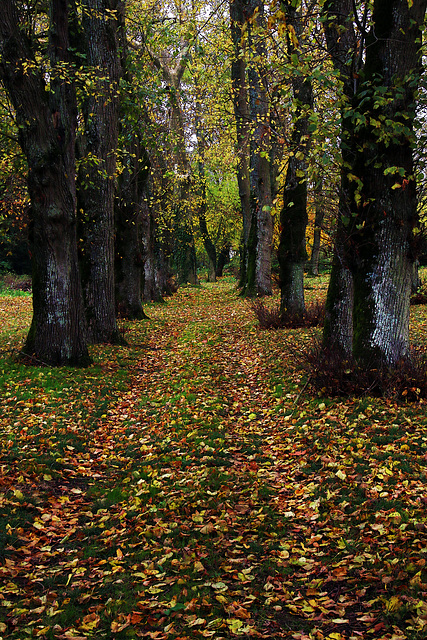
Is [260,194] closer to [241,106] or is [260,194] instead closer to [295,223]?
[241,106]

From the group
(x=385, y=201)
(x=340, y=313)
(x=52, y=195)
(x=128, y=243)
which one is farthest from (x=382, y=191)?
(x=128, y=243)

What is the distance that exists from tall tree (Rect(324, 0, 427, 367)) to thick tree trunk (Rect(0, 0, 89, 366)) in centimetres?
549

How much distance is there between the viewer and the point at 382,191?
22.5ft

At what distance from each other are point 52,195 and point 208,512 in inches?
275

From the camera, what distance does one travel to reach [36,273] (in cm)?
940

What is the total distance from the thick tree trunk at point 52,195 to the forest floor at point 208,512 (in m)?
1.04

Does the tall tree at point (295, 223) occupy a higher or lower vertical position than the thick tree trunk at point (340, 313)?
higher

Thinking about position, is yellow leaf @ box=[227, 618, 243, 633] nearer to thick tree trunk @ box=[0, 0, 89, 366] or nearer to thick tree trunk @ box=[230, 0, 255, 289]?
thick tree trunk @ box=[0, 0, 89, 366]

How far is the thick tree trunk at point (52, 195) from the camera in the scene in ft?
28.8

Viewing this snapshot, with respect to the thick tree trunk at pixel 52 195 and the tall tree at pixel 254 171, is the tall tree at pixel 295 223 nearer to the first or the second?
the tall tree at pixel 254 171

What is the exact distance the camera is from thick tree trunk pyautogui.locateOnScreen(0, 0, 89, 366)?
8789 mm

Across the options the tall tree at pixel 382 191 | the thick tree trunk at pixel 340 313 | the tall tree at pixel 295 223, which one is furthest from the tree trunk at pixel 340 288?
the tall tree at pixel 295 223

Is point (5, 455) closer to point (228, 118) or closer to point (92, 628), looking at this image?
point (92, 628)

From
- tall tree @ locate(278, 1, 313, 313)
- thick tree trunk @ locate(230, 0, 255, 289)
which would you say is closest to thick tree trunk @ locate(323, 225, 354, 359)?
tall tree @ locate(278, 1, 313, 313)
